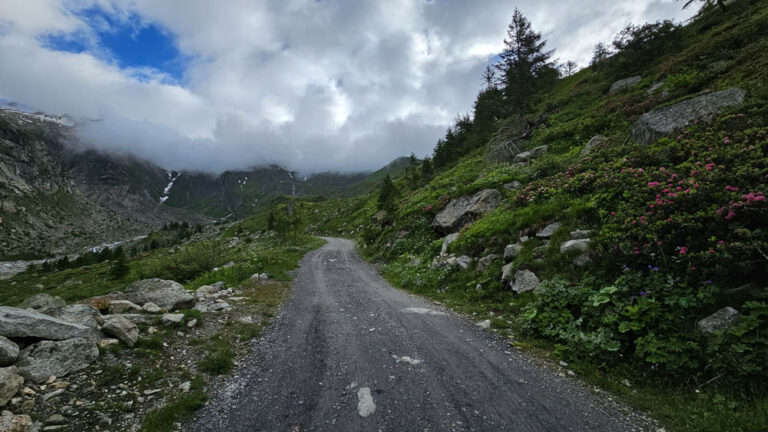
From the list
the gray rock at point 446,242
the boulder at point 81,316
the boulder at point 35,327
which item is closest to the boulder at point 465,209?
the gray rock at point 446,242

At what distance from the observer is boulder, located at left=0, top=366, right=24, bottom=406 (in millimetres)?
4633

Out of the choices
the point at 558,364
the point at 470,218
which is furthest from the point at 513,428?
the point at 470,218

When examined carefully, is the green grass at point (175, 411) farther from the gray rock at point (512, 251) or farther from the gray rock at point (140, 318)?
the gray rock at point (512, 251)

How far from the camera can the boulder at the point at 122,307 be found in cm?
918

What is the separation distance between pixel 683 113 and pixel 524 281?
40.0 feet

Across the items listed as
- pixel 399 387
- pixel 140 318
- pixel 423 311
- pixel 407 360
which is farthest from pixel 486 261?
pixel 140 318

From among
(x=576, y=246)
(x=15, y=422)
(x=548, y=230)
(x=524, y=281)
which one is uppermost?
(x=548, y=230)

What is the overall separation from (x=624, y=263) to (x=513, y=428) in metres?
5.56

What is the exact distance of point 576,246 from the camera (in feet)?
30.9

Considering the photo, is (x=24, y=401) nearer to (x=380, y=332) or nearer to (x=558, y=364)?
(x=380, y=332)

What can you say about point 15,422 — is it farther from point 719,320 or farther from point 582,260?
point 582,260

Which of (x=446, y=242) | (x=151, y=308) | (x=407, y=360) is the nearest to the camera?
(x=407, y=360)

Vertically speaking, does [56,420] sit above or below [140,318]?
below

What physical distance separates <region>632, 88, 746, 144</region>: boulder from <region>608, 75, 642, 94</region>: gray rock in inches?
634
